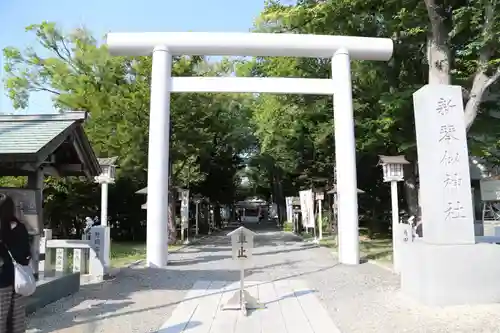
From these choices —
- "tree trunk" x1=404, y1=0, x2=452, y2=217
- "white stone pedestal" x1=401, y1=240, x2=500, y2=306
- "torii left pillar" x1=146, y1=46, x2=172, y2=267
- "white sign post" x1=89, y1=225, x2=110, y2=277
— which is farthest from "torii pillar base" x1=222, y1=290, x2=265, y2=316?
"tree trunk" x1=404, y1=0, x2=452, y2=217

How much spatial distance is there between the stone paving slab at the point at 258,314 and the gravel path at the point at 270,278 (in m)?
0.21

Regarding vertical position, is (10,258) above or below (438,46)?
below

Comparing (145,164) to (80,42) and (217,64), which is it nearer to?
(217,64)

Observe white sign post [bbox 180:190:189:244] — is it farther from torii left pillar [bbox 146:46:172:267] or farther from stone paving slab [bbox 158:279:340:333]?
stone paving slab [bbox 158:279:340:333]

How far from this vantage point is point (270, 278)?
31.8 ft

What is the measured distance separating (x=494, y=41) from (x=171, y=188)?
13428mm

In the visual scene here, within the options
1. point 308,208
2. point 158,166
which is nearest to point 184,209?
point 308,208

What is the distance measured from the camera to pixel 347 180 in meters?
12.0

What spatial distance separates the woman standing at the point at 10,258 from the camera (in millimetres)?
4184

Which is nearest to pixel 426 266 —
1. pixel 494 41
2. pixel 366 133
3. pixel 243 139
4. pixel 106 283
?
pixel 106 283

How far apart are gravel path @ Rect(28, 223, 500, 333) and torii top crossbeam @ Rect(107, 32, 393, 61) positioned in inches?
246

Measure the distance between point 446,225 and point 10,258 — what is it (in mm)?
6273

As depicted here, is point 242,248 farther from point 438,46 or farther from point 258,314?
point 438,46

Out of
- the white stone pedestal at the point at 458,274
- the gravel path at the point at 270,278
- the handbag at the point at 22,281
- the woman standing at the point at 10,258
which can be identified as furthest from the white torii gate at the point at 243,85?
the handbag at the point at 22,281
